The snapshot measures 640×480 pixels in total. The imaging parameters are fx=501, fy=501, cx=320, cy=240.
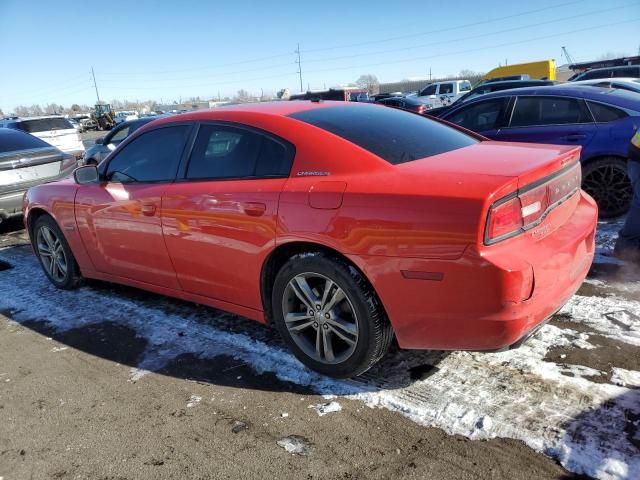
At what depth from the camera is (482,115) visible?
648 cm

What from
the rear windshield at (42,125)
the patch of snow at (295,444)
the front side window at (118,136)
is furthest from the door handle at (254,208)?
the rear windshield at (42,125)

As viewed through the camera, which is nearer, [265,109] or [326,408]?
[326,408]

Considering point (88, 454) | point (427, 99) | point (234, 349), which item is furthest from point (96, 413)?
point (427, 99)

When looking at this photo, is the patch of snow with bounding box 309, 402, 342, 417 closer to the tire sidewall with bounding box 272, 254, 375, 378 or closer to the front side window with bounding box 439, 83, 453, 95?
the tire sidewall with bounding box 272, 254, 375, 378

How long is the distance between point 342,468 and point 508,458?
0.73 metres

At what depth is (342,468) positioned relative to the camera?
7.31 feet

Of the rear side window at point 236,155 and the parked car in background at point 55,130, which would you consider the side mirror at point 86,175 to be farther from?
the parked car in background at point 55,130

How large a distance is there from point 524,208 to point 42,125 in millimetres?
15692

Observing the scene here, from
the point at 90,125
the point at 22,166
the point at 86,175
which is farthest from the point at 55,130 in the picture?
the point at 90,125

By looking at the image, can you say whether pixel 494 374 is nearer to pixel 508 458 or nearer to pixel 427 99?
pixel 508 458

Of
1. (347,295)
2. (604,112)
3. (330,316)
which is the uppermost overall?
(604,112)

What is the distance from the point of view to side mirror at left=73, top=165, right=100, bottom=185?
4.20 metres

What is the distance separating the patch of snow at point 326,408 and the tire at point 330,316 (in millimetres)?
213

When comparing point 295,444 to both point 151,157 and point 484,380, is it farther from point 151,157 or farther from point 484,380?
point 151,157
